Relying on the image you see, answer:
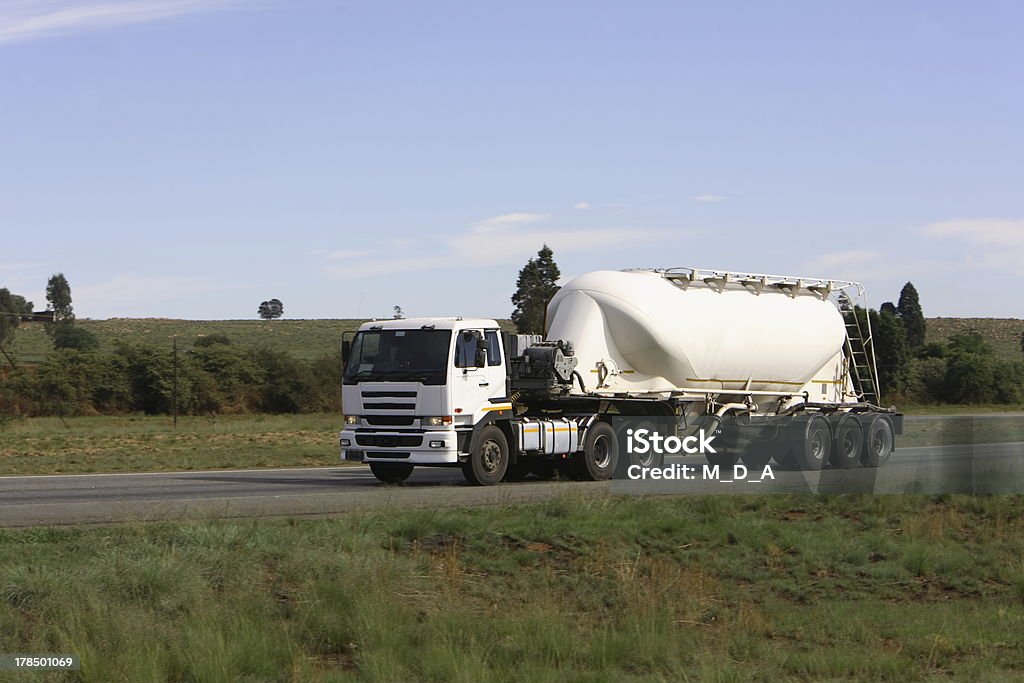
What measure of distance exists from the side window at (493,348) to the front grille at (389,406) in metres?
1.72

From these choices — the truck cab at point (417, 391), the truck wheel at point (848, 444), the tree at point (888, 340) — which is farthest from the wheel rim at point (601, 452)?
the tree at point (888, 340)

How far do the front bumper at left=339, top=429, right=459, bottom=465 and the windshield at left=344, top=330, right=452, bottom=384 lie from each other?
921 mm

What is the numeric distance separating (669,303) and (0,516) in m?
13.7

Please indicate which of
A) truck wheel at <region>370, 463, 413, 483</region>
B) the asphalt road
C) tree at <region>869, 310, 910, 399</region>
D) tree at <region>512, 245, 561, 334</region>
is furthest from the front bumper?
tree at <region>869, 310, 910, 399</region>

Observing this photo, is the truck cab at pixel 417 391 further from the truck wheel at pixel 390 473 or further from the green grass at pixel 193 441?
the green grass at pixel 193 441

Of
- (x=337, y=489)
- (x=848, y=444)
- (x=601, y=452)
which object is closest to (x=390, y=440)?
(x=337, y=489)

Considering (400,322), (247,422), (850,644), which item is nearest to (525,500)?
(400,322)

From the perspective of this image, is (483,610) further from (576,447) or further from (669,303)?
(669,303)

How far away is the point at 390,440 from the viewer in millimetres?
21641

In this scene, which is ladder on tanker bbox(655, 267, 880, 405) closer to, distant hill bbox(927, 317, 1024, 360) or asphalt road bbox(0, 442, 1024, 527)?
asphalt road bbox(0, 442, 1024, 527)

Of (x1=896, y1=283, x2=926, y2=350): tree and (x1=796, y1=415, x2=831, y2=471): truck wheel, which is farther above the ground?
(x1=896, y1=283, x2=926, y2=350): tree

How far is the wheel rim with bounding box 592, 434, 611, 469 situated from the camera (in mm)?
24234

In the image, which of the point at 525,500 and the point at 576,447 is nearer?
the point at 525,500

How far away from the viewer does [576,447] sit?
937 inches
